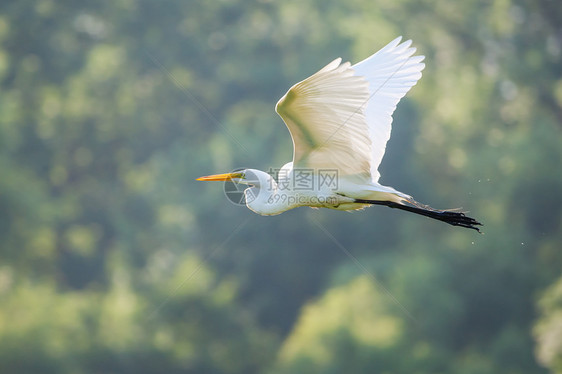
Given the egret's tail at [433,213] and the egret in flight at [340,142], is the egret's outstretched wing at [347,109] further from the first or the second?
the egret's tail at [433,213]

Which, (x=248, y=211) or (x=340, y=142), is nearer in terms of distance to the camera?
(x=340, y=142)

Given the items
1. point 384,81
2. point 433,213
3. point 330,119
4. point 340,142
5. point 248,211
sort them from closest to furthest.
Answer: point 330,119, point 340,142, point 433,213, point 384,81, point 248,211

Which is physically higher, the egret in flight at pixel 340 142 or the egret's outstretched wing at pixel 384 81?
the egret's outstretched wing at pixel 384 81

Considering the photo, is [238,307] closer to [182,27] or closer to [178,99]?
[178,99]

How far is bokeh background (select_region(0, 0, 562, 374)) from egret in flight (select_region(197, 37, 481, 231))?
28.2ft

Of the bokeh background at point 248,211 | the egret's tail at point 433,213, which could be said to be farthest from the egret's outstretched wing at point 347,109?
the bokeh background at point 248,211

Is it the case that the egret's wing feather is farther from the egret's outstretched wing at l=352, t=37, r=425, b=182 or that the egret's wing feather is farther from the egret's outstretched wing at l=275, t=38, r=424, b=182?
the egret's outstretched wing at l=352, t=37, r=425, b=182

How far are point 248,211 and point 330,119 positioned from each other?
13.8 metres

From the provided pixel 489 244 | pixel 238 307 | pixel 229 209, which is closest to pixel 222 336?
pixel 238 307

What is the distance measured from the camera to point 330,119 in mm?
4121

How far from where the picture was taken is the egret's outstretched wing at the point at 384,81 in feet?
16.2

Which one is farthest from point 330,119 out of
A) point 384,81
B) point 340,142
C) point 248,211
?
point 248,211

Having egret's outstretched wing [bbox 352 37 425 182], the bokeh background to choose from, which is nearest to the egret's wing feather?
egret's outstretched wing [bbox 352 37 425 182]

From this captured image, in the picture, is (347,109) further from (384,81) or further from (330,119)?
(384,81)
